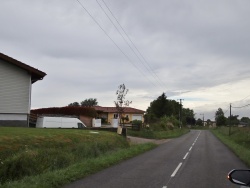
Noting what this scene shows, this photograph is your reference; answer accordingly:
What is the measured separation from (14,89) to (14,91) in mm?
166

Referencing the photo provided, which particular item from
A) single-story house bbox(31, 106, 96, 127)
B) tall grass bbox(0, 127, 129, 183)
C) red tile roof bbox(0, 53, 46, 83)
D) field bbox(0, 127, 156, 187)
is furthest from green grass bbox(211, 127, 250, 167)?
single-story house bbox(31, 106, 96, 127)

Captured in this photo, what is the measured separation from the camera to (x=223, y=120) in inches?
5965

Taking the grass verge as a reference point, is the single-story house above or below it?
above

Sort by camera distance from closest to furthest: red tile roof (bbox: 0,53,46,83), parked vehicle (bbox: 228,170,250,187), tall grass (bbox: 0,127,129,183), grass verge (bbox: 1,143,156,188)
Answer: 1. parked vehicle (bbox: 228,170,250,187)
2. grass verge (bbox: 1,143,156,188)
3. tall grass (bbox: 0,127,129,183)
4. red tile roof (bbox: 0,53,46,83)

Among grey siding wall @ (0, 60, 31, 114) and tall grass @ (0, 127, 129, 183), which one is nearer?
tall grass @ (0, 127, 129, 183)

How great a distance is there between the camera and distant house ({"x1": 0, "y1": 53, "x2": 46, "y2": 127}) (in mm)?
29281

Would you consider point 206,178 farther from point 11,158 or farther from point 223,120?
point 223,120

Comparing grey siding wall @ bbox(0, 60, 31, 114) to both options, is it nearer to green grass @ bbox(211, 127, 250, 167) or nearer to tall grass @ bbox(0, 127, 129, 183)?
tall grass @ bbox(0, 127, 129, 183)

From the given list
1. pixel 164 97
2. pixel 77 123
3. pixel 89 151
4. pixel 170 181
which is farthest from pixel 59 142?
pixel 164 97

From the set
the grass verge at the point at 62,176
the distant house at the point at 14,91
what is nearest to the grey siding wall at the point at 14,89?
the distant house at the point at 14,91

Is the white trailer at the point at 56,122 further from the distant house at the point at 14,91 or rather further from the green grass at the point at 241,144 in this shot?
the green grass at the point at 241,144

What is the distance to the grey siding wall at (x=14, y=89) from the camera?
29.3 m

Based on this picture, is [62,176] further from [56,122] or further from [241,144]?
[56,122]

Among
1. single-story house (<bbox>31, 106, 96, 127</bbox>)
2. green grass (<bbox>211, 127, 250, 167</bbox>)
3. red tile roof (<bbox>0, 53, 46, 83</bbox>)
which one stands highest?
red tile roof (<bbox>0, 53, 46, 83</bbox>)
